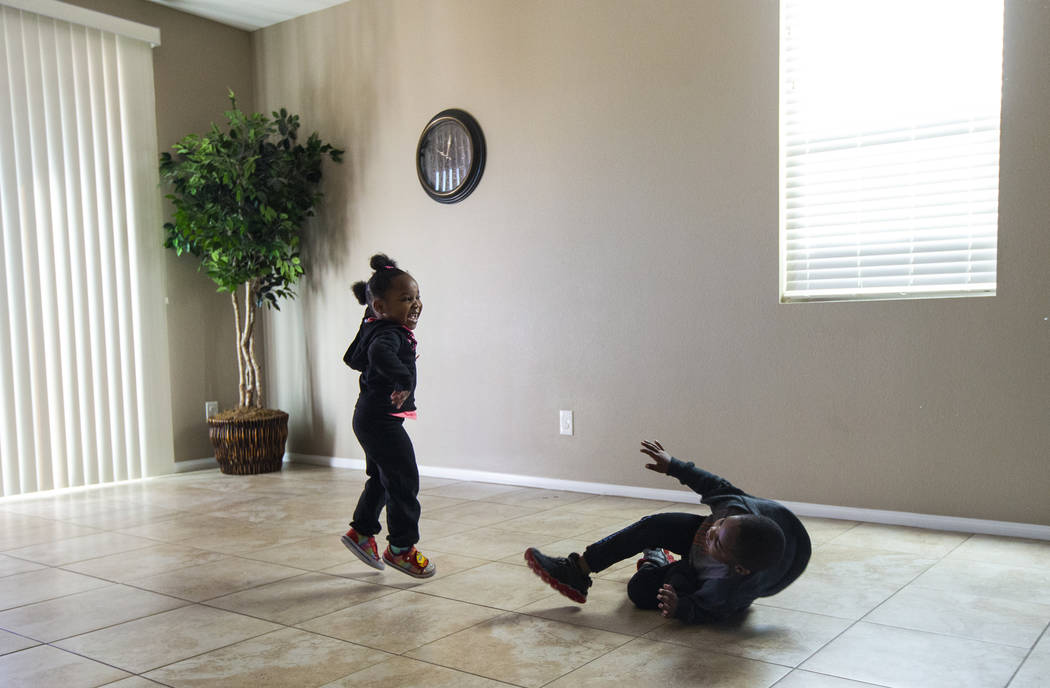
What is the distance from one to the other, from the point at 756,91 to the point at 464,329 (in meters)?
1.83

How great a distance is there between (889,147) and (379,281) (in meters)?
2.01

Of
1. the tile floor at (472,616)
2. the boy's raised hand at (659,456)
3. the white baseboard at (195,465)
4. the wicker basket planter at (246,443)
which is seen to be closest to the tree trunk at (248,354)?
the wicker basket planter at (246,443)

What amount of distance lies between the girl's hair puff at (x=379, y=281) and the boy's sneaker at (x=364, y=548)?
0.72 metres

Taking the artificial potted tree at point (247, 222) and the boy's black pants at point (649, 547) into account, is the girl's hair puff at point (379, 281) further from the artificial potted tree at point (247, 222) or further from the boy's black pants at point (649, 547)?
the artificial potted tree at point (247, 222)

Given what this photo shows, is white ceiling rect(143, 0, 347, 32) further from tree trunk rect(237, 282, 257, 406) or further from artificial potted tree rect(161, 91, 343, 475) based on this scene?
tree trunk rect(237, 282, 257, 406)

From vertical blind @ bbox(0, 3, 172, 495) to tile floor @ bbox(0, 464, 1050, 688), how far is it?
104 centimetres

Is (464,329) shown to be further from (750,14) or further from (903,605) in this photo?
(903,605)

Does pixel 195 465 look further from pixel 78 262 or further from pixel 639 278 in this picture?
pixel 639 278

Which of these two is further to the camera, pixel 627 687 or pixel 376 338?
pixel 376 338

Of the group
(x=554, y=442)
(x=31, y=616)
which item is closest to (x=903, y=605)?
(x=554, y=442)

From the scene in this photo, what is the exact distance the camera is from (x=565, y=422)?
12.9ft

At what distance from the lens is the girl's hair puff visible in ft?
8.07

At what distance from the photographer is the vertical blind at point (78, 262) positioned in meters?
4.04

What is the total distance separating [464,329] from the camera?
4.28 meters
